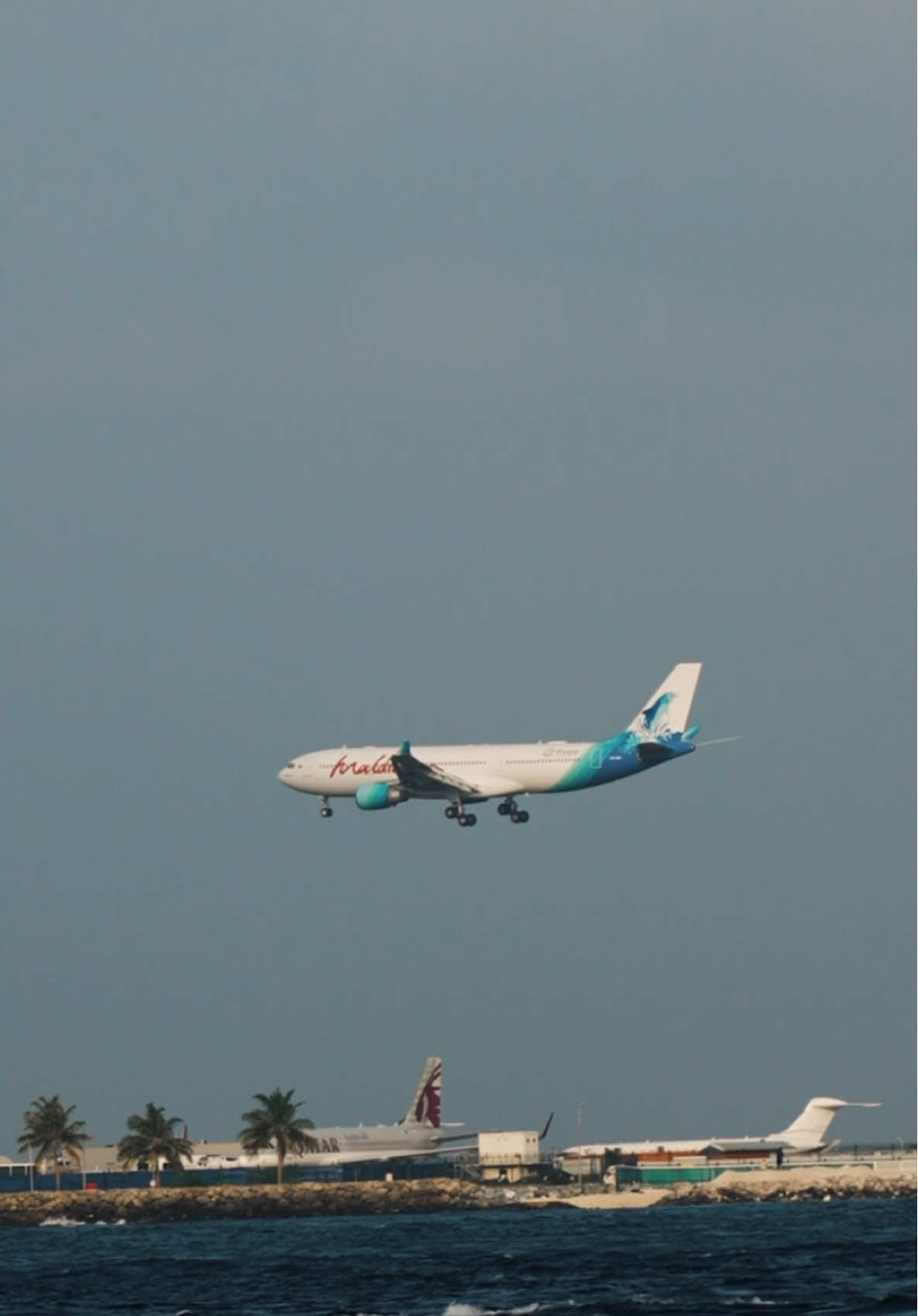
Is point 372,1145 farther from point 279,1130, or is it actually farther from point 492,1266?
point 492,1266

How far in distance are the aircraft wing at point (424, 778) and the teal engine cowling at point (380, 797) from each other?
0.67 m

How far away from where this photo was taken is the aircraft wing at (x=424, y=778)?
11500 cm

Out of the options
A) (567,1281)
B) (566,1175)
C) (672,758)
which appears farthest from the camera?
(566,1175)

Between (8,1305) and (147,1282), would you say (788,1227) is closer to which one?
(147,1282)

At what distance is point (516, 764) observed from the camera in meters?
115

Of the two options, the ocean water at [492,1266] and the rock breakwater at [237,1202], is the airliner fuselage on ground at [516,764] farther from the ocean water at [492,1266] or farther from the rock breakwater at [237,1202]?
the rock breakwater at [237,1202]

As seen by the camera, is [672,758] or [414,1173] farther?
[414,1173]

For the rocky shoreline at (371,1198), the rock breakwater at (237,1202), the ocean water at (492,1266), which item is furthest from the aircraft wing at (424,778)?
the rock breakwater at (237,1202)

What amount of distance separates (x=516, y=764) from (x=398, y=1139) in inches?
2584

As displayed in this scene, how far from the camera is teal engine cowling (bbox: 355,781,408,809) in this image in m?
116

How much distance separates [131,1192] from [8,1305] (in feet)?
258

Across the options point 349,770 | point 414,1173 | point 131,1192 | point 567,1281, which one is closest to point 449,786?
point 349,770

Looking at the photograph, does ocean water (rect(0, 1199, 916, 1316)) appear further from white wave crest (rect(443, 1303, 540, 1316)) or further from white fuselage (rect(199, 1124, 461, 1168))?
white fuselage (rect(199, 1124, 461, 1168))

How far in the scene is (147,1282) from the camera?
9081cm
